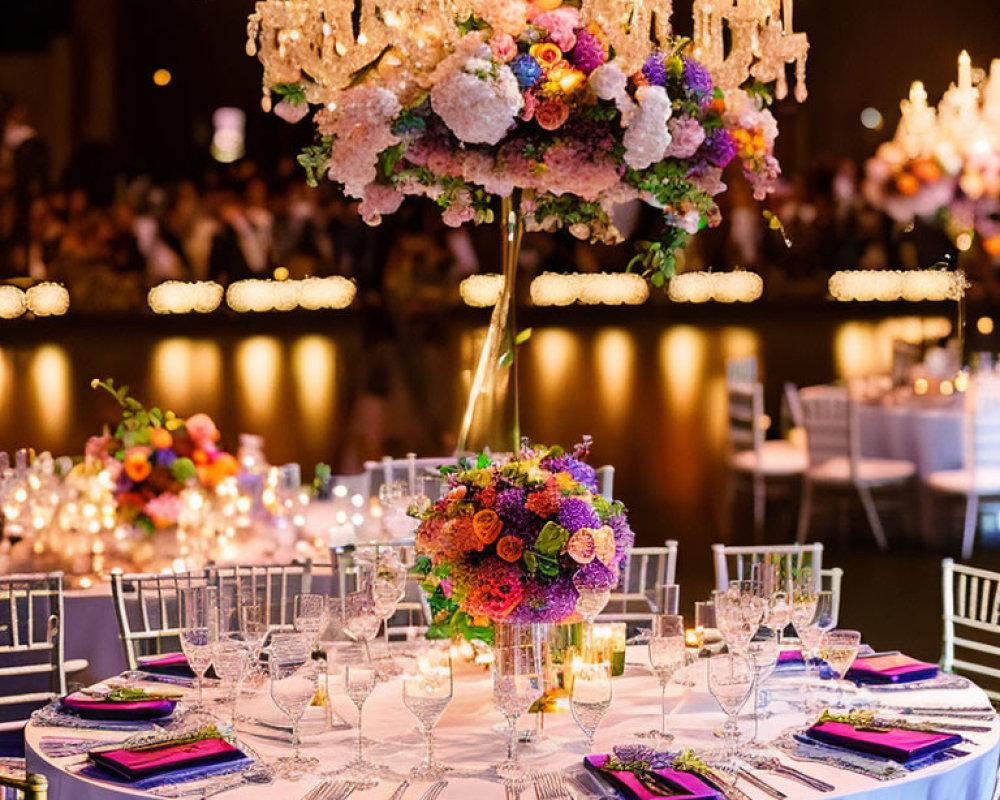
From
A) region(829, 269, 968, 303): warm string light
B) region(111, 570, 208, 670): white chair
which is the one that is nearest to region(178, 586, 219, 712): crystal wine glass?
region(111, 570, 208, 670): white chair

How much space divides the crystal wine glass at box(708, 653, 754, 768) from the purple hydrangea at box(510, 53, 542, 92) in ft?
4.38

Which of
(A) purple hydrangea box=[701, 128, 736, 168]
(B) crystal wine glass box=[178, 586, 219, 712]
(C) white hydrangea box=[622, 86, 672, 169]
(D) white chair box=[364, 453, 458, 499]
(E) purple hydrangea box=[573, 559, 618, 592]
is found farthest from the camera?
(D) white chair box=[364, 453, 458, 499]

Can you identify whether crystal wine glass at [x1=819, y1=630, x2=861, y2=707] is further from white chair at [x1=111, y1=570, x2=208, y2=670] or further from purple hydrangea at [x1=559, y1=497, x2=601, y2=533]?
white chair at [x1=111, y1=570, x2=208, y2=670]

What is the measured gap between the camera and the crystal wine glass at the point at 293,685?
2879 mm

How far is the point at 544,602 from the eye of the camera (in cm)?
304

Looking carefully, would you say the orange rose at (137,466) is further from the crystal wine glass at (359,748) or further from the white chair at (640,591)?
the crystal wine glass at (359,748)

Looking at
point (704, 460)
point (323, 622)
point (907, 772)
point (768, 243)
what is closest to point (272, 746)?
point (323, 622)

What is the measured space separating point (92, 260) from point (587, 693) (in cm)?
1434

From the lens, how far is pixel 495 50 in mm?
3355

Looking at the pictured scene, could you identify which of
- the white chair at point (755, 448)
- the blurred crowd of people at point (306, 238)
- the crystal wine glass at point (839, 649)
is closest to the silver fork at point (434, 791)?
the crystal wine glass at point (839, 649)

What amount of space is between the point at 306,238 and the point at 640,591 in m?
12.5

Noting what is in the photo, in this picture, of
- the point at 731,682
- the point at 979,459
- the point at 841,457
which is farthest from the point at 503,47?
the point at 841,457

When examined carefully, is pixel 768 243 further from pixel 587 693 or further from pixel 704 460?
pixel 587 693

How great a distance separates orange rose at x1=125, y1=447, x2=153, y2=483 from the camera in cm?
505
